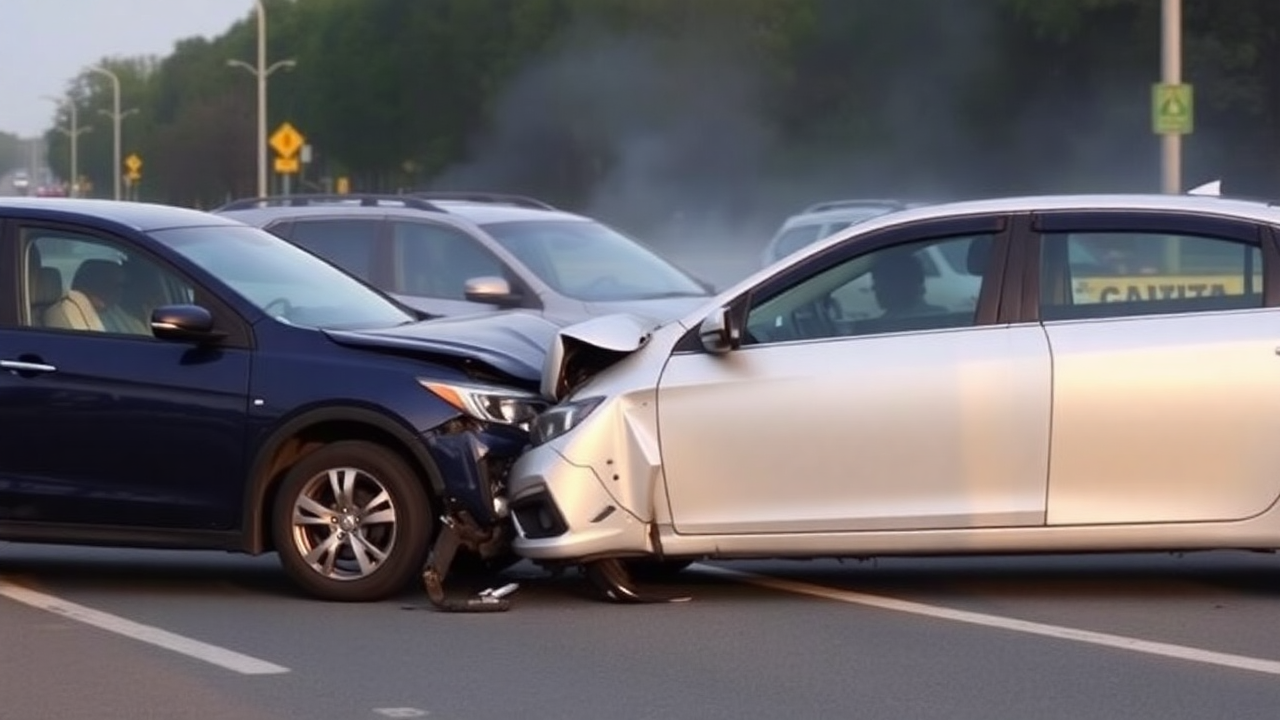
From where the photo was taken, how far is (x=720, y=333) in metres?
9.38

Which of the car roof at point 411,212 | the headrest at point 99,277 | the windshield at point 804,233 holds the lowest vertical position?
the headrest at point 99,277

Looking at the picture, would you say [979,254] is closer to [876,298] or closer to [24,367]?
[876,298]

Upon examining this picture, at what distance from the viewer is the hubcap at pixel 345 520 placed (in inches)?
381

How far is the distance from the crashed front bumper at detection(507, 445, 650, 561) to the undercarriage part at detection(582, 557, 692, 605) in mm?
247

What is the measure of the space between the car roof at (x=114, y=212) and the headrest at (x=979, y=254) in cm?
361

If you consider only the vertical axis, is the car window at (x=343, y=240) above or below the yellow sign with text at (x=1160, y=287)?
above

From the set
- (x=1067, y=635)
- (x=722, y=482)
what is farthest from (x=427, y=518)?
(x=1067, y=635)

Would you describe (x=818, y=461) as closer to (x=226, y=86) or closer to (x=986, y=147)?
(x=986, y=147)

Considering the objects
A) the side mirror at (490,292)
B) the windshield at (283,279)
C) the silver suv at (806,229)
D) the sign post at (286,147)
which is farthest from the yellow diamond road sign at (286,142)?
the windshield at (283,279)

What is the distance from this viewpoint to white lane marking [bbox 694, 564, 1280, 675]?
8266 mm

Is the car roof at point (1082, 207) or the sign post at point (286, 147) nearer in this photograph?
the car roof at point (1082, 207)

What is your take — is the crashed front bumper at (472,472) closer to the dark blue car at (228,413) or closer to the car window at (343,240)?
the dark blue car at (228,413)

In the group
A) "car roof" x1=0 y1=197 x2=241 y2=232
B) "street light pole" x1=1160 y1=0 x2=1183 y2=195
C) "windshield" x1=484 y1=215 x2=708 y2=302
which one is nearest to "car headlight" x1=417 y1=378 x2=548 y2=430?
"car roof" x1=0 y1=197 x2=241 y2=232

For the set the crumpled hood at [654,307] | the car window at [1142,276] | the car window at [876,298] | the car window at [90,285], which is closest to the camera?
the car window at [1142,276]
